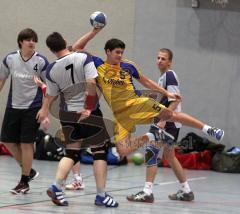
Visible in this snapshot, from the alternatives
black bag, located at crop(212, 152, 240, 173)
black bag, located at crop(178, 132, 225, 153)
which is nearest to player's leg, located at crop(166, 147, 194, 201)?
black bag, located at crop(212, 152, 240, 173)

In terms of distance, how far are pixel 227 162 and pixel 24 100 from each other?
19.0ft

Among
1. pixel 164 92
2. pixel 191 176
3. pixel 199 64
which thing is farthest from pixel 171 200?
pixel 199 64

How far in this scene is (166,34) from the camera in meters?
15.0

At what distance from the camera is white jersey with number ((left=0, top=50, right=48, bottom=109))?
9.36m

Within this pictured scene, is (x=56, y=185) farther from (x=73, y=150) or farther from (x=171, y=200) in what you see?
(x=171, y=200)

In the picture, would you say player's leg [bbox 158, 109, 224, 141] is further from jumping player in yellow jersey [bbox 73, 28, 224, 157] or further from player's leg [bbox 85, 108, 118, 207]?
player's leg [bbox 85, 108, 118, 207]

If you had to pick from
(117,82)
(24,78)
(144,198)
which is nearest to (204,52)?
(24,78)

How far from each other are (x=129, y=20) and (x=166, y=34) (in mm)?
887

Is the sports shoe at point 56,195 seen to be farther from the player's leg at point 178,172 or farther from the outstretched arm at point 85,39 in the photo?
the outstretched arm at point 85,39

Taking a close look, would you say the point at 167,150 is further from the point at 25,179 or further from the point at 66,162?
the point at 25,179

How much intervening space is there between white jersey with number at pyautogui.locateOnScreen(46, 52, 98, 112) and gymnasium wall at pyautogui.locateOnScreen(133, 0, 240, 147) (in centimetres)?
681

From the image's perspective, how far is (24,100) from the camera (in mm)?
9391

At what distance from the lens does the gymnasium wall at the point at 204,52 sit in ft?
48.1

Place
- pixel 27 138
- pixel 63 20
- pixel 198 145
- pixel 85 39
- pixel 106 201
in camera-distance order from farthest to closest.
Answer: pixel 63 20 < pixel 198 145 < pixel 27 138 < pixel 85 39 < pixel 106 201
